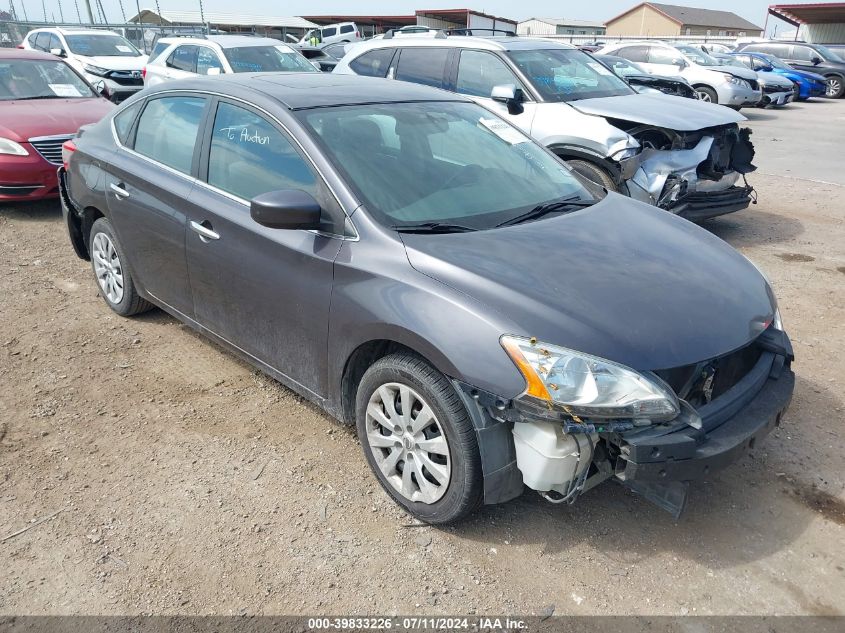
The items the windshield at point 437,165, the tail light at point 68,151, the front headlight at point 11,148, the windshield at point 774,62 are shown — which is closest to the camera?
the windshield at point 437,165

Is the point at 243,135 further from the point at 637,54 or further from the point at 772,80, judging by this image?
the point at 772,80

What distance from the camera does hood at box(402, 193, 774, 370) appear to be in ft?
8.21

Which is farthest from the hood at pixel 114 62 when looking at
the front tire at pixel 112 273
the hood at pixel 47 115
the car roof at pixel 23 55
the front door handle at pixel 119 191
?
the front door handle at pixel 119 191

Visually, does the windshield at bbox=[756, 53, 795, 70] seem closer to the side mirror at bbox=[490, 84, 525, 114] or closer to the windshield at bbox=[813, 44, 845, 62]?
the windshield at bbox=[813, 44, 845, 62]

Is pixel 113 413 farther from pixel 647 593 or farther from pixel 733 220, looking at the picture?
pixel 733 220

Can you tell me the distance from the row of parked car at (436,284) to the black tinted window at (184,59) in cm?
618

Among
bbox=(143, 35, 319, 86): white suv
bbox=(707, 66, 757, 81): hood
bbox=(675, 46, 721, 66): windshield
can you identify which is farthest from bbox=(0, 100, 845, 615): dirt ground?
bbox=(675, 46, 721, 66): windshield

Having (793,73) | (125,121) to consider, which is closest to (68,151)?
(125,121)

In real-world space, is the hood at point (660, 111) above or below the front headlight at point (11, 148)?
above

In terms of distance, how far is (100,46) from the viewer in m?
13.8

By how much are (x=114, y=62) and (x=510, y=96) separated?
32.0 feet

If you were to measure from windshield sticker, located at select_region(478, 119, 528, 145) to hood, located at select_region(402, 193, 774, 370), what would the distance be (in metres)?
0.81

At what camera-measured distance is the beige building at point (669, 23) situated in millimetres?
62188

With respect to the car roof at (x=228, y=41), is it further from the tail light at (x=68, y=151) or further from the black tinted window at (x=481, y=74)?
the tail light at (x=68, y=151)
